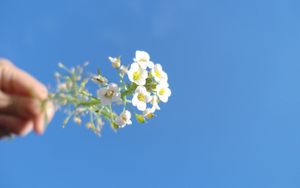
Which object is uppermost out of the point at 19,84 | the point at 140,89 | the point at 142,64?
the point at 142,64

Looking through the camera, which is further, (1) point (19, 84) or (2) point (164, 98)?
(2) point (164, 98)

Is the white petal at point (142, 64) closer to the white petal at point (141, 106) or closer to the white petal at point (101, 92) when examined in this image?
the white petal at point (141, 106)

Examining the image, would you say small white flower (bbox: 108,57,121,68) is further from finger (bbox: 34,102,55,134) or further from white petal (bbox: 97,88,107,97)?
finger (bbox: 34,102,55,134)

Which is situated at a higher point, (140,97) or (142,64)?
(142,64)

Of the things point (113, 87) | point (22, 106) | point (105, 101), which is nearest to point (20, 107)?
point (22, 106)

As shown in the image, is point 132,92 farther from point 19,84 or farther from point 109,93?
point 19,84

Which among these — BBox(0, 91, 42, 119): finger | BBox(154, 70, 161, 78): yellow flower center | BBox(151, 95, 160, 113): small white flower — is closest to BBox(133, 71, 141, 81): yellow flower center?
BBox(154, 70, 161, 78): yellow flower center

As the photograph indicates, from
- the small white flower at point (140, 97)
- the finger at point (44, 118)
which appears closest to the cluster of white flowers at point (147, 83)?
the small white flower at point (140, 97)
